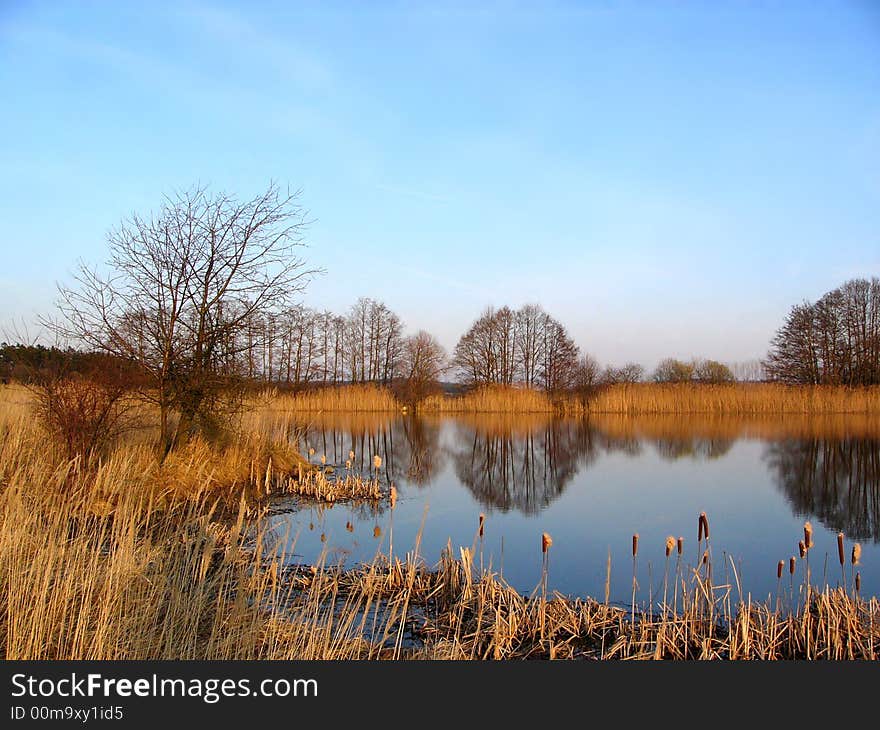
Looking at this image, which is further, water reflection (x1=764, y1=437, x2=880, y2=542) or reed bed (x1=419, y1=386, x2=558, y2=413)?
A: reed bed (x1=419, y1=386, x2=558, y2=413)

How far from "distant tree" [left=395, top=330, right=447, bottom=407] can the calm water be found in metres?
13.5

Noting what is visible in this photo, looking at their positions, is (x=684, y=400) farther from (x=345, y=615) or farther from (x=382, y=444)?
(x=345, y=615)

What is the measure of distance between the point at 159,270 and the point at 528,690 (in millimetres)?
8364

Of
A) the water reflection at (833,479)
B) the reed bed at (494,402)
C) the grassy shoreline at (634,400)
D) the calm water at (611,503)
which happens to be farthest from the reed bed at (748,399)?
the water reflection at (833,479)

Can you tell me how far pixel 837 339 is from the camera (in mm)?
37250

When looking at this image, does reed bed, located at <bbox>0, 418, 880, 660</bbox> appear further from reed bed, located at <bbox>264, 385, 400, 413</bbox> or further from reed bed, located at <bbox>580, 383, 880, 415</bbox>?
reed bed, located at <bbox>580, 383, 880, 415</bbox>

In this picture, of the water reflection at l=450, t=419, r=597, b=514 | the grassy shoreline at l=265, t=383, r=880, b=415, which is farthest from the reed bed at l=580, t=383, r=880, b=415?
the water reflection at l=450, t=419, r=597, b=514

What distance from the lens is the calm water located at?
6.80 m

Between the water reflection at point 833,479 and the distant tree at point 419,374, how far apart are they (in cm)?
2014

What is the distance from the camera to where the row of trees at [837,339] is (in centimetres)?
3622

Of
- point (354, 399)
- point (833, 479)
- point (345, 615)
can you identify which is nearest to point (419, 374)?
point (354, 399)

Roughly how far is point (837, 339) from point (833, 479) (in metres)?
29.9

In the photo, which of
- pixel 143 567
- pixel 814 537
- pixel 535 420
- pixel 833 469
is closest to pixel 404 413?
pixel 535 420

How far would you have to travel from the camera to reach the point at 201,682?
297cm
